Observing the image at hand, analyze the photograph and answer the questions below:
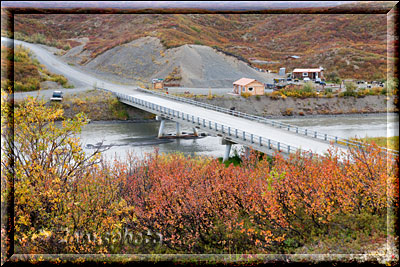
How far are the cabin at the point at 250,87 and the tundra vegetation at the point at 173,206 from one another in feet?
103

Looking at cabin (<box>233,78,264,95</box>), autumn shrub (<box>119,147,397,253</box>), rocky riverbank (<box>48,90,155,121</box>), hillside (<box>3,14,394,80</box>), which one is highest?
hillside (<box>3,14,394,80</box>)

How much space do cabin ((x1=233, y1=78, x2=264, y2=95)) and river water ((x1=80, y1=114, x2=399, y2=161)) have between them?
4855 mm

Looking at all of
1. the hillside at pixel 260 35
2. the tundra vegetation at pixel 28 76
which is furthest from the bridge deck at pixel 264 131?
the hillside at pixel 260 35

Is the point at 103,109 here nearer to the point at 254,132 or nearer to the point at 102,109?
the point at 102,109

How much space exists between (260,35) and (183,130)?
43.7 m

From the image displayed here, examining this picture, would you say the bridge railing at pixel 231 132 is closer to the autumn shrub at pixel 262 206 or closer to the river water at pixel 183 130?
the river water at pixel 183 130

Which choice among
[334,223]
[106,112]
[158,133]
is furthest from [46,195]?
[106,112]

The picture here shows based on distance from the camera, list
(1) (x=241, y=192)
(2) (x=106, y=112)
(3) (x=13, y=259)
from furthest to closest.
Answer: (2) (x=106, y=112) < (1) (x=241, y=192) < (3) (x=13, y=259)

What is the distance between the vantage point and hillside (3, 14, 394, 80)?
5997cm

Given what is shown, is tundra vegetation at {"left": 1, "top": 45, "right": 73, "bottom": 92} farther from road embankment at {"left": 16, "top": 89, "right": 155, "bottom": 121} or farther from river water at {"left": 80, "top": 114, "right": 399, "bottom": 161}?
river water at {"left": 80, "top": 114, "right": 399, "bottom": 161}

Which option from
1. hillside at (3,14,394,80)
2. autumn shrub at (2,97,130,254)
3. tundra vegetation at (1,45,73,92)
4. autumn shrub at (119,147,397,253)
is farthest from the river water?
hillside at (3,14,394,80)

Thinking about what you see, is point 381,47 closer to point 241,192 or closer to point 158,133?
point 158,133

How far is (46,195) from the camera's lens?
31.0ft

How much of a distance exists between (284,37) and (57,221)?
6455 centimetres
